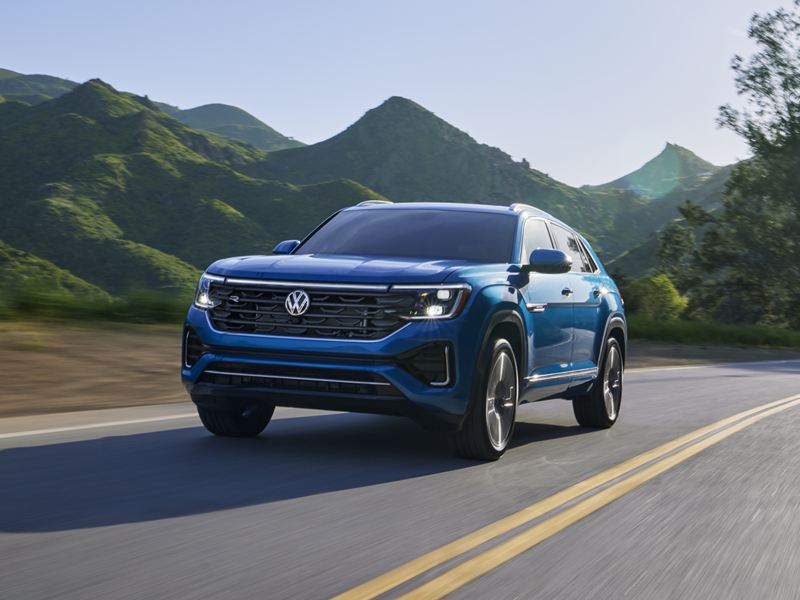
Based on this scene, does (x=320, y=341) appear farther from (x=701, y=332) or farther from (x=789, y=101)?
(x=789, y=101)

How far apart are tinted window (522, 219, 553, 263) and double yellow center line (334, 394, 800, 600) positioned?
Answer: 172cm

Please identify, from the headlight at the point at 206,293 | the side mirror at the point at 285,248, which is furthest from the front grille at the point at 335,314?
the side mirror at the point at 285,248

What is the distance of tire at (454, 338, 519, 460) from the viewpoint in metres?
7.77

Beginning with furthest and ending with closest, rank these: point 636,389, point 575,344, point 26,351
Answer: point 636,389 < point 26,351 < point 575,344

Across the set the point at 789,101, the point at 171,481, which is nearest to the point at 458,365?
the point at 171,481

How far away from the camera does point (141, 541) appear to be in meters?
5.17

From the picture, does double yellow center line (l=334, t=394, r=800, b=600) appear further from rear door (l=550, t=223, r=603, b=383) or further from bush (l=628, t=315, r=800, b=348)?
bush (l=628, t=315, r=800, b=348)

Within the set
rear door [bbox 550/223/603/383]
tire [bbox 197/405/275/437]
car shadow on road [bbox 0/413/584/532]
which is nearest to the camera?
car shadow on road [bbox 0/413/584/532]

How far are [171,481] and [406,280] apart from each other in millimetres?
1889

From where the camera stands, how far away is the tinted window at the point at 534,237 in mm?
9031

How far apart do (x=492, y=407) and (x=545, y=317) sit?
47.5 inches

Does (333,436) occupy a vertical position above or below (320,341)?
below

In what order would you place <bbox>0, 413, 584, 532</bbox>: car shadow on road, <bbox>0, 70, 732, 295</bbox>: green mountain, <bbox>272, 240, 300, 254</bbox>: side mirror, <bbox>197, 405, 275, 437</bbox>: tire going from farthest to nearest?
<bbox>0, 70, 732, 295</bbox>: green mountain < <bbox>272, 240, 300, 254</bbox>: side mirror < <bbox>197, 405, 275, 437</bbox>: tire < <bbox>0, 413, 584, 532</bbox>: car shadow on road

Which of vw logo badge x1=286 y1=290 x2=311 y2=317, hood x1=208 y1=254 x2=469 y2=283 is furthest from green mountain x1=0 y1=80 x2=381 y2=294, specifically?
vw logo badge x1=286 y1=290 x2=311 y2=317
